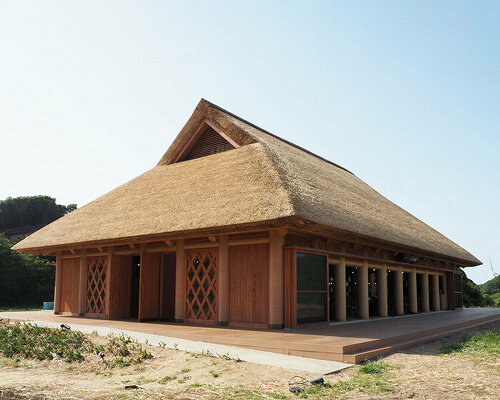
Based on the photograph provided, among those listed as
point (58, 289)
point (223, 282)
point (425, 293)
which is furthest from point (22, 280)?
point (425, 293)

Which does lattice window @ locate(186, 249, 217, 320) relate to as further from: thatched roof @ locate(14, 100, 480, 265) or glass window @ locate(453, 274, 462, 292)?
glass window @ locate(453, 274, 462, 292)

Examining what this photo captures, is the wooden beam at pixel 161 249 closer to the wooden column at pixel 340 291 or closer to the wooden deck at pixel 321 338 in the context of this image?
the wooden deck at pixel 321 338

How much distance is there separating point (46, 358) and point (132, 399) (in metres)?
4.07

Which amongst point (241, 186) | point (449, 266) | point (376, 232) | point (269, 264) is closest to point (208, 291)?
point (269, 264)

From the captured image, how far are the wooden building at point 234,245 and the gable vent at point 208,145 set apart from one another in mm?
47

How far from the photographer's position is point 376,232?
46.5ft

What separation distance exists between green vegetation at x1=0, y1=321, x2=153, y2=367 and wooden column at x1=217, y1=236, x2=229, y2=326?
282 cm

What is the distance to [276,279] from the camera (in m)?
11.9

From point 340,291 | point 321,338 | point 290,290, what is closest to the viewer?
point 321,338

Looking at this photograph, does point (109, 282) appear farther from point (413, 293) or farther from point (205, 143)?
point (413, 293)

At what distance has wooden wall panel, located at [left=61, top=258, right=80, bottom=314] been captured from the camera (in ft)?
57.6

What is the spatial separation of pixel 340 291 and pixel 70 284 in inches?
393

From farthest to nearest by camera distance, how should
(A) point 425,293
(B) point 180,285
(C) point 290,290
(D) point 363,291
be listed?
(A) point 425,293 → (D) point 363,291 → (B) point 180,285 → (C) point 290,290

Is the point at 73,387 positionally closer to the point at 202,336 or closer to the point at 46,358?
the point at 46,358
